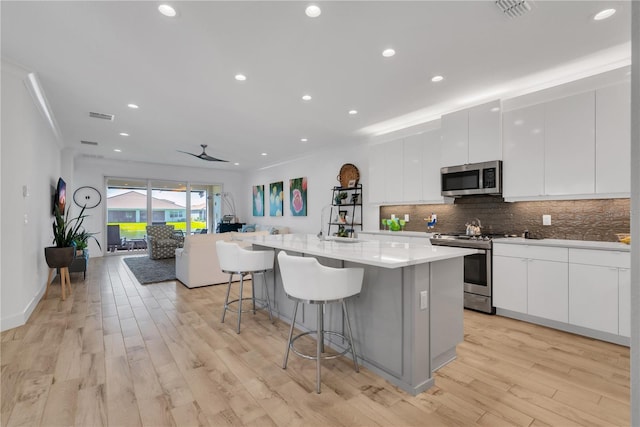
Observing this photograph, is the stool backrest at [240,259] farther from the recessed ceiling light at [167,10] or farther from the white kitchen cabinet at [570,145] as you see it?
the white kitchen cabinet at [570,145]

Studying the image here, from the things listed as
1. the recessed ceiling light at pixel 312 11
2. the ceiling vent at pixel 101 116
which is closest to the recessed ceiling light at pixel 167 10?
the recessed ceiling light at pixel 312 11

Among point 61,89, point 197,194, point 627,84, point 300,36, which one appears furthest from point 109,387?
point 197,194

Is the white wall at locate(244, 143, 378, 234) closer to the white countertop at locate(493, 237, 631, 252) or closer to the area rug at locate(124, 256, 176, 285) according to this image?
the white countertop at locate(493, 237, 631, 252)

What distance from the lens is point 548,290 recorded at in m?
3.20

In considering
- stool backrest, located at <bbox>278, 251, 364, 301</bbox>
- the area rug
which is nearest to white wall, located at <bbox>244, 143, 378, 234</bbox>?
the area rug

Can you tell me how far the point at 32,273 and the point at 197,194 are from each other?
20.8 ft

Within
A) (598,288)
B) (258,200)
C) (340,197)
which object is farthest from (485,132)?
(258,200)

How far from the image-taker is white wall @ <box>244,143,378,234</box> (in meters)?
6.13

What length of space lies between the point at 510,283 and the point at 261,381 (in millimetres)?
2849

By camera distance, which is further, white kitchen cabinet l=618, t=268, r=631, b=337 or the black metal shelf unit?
the black metal shelf unit

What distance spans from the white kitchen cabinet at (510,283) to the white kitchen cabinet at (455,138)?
1385 millimetres

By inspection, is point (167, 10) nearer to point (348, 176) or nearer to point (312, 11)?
point (312, 11)

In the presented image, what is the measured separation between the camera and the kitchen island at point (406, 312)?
82.3 inches

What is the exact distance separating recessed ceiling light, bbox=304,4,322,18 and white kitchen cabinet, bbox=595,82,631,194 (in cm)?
289
